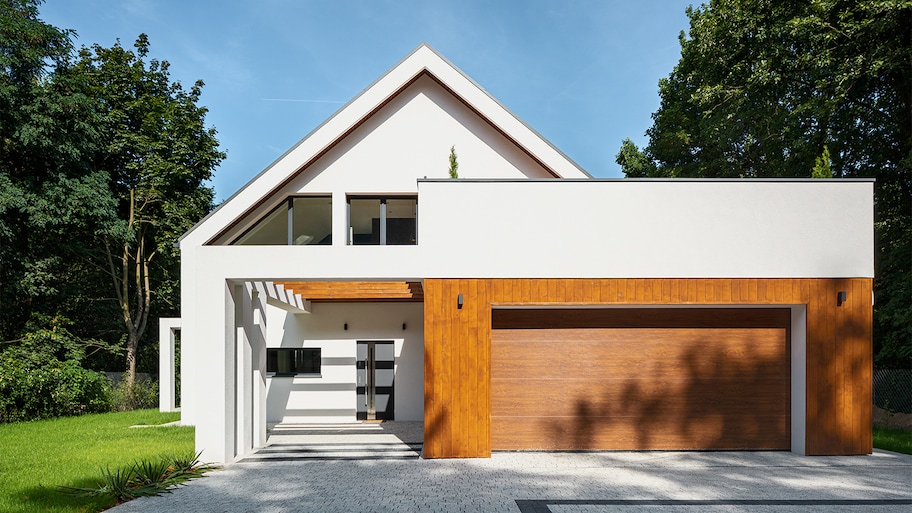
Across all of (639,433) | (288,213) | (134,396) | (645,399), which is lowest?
(134,396)

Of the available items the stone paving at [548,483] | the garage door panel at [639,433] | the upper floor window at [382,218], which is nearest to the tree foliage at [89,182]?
the upper floor window at [382,218]

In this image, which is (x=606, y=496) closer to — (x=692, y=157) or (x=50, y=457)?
(x=50, y=457)

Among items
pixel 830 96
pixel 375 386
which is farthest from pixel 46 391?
pixel 830 96

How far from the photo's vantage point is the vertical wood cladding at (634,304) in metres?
9.27

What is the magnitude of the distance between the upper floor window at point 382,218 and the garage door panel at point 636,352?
450cm

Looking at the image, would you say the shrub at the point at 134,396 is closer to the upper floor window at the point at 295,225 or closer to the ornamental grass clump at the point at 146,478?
the upper floor window at the point at 295,225

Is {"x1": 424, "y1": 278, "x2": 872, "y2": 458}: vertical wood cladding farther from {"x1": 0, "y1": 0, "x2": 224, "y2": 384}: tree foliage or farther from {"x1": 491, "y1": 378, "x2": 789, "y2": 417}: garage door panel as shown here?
{"x1": 0, "y1": 0, "x2": 224, "y2": 384}: tree foliage

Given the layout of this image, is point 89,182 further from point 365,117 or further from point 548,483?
point 548,483

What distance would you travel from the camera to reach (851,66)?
1535cm

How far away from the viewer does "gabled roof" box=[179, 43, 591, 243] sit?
12.0 meters

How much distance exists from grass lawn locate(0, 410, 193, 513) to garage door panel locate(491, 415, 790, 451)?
234 inches

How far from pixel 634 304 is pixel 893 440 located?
23.6 ft

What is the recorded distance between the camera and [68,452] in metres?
10.2

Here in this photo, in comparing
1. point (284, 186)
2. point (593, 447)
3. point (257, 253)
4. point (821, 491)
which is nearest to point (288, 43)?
point (284, 186)
